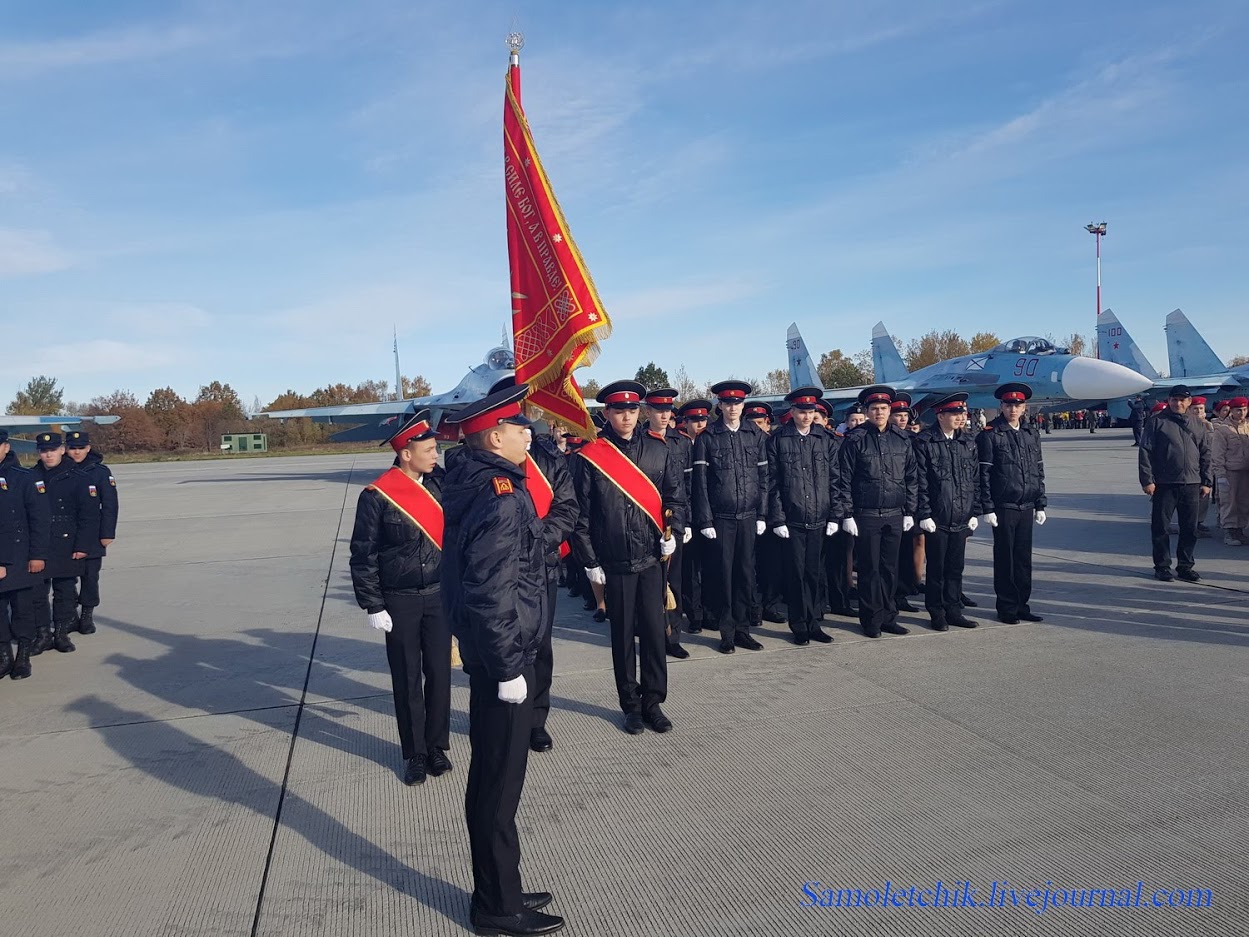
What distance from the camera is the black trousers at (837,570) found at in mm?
7004

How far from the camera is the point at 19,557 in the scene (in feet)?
18.6

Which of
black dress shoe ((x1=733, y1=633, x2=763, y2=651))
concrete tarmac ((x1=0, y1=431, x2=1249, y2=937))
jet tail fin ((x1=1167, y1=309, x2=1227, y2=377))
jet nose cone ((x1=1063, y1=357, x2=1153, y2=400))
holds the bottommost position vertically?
concrete tarmac ((x1=0, y1=431, x2=1249, y2=937))

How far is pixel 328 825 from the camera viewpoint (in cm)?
353

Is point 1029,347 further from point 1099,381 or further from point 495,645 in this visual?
point 495,645

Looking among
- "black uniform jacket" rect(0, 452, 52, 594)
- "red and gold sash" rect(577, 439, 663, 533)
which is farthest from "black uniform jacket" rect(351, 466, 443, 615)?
"black uniform jacket" rect(0, 452, 52, 594)

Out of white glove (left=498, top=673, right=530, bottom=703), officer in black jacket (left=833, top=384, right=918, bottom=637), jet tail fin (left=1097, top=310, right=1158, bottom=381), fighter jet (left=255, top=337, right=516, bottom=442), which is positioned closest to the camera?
white glove (left=498, top=673, right=530, bottom=703)

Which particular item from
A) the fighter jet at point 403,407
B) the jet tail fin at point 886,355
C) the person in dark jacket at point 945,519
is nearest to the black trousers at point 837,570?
the person in dark jacket at point 945,519

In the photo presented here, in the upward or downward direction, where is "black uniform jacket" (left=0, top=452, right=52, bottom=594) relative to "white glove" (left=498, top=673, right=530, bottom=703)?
upward

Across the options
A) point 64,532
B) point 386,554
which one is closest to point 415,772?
point 386,554

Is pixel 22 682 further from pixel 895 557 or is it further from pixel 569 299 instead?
pixel 895 557

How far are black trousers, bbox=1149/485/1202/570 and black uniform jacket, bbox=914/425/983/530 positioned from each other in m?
2.53

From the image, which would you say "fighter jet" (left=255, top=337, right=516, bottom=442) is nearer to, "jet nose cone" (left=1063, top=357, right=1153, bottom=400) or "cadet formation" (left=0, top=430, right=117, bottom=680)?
"cadet formation" (left=0, top=430, right=117, bottom=680)

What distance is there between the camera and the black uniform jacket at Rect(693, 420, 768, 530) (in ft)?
19.7

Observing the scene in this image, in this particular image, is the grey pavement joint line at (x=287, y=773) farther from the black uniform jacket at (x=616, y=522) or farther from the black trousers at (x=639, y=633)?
the black uniform jacket at (x=616, y=522)
